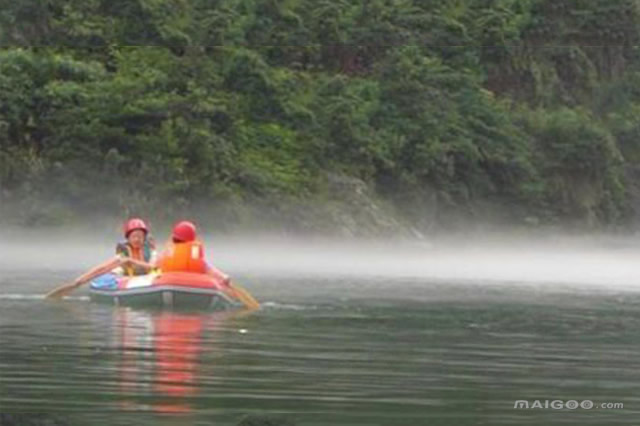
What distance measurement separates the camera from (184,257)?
22375mm

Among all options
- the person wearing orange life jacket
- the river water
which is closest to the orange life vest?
the person wearing orange life jacket

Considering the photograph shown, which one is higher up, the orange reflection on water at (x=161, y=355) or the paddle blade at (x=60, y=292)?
the paddle blade at (x=60, y=292)

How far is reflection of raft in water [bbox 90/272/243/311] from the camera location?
853 inches

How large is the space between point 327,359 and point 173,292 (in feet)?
22.7

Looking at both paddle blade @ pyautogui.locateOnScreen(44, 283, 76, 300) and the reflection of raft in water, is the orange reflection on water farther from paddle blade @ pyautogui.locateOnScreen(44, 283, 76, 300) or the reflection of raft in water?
paddle blade @ pyautogui.locateOnScreen(44, 283, 76, 300)

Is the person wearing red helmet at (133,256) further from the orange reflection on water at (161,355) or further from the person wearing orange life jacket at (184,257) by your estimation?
the orange reflection on water at (161,355)

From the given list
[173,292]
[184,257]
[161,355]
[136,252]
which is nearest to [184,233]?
[184,257]

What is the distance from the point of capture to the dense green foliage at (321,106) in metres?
38.2

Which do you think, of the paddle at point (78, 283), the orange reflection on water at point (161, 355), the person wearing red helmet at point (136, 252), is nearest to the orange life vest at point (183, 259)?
the person wearing red helmet at point (136, 252)

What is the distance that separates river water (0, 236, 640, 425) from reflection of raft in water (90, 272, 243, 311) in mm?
388

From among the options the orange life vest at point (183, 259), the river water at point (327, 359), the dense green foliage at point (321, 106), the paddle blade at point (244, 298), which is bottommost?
the river water at point (327, 359)

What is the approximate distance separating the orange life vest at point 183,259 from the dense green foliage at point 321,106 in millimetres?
15491

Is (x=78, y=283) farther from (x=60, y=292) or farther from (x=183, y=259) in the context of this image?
(x=183, y=259)

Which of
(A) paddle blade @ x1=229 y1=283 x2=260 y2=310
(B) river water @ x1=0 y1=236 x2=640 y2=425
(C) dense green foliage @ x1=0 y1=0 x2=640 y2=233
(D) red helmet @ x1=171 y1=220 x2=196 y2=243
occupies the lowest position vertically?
(B) river water @ x1=0 y1=236 x2=640 y2=425
